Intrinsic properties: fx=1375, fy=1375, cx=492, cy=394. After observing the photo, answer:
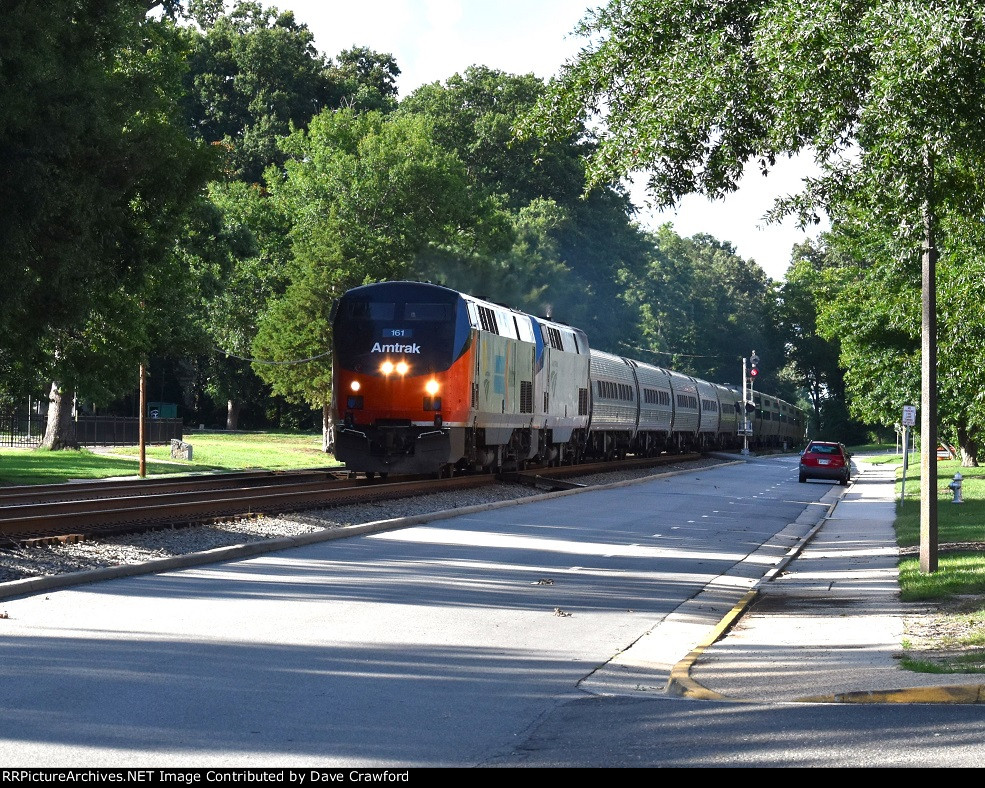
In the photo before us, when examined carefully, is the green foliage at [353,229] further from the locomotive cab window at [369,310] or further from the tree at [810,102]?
the tree at [810,102]

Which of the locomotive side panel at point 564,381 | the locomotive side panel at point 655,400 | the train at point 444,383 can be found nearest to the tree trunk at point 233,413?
the locomotive side panel at point 655,400

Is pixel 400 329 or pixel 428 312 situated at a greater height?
pixel 428 312

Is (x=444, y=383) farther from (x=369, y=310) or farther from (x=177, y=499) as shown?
(x=177, y=499)

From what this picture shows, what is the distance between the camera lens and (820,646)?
432 inches

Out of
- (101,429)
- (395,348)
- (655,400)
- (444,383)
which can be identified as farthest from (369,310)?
(101,429)

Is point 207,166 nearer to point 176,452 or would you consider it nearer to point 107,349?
point 107,349

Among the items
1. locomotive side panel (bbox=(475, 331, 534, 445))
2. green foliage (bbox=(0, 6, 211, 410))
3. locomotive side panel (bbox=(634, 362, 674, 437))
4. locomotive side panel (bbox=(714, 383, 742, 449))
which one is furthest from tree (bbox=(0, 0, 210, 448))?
locomotive side panel (bbox=(714, 383, 742, 449))

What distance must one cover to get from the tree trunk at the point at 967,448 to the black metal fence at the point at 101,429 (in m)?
31.8

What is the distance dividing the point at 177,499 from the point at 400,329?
7439 millimetres

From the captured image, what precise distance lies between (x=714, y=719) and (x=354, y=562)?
28.2 ft

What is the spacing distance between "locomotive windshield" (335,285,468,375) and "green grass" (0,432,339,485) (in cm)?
772

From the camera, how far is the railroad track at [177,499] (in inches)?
669

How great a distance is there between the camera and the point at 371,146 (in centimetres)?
5416
